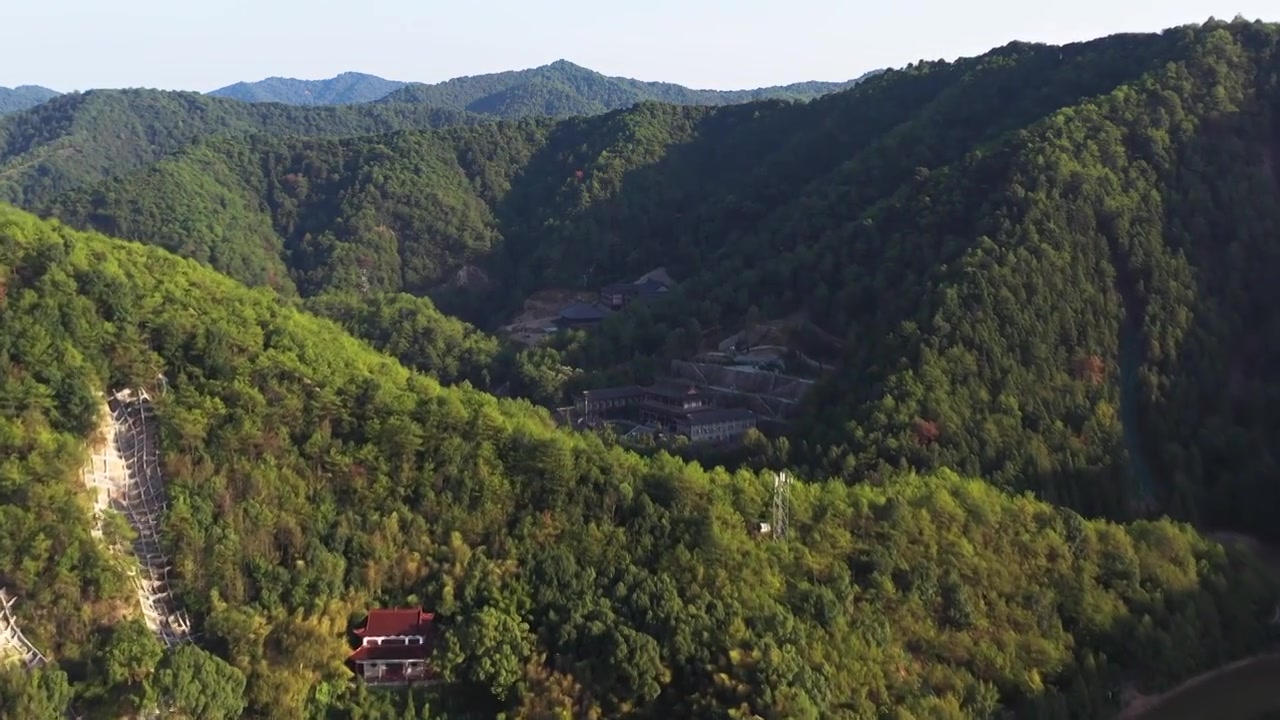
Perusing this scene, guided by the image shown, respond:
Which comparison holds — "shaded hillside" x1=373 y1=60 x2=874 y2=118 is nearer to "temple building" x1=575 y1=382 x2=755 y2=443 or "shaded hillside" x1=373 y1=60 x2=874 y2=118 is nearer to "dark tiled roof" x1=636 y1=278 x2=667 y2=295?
"dark tiled roof" x1=636 y1=278 x2=667 y2=295

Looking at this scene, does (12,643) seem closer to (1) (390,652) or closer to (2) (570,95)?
(1) (390,652)

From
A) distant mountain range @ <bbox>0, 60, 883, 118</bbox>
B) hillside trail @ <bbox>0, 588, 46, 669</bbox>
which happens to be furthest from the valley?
distant mountain range @ <bbox>0, 60, 883, 118</bbox>

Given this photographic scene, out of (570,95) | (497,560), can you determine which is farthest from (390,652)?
(570,95)

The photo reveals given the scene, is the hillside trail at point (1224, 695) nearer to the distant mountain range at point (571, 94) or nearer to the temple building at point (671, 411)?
the temple building at point (671, 411)

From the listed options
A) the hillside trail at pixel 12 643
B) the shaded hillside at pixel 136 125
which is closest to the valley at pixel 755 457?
the hillside trail at pixel 12 643

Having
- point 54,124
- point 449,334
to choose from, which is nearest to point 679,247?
point 449,334

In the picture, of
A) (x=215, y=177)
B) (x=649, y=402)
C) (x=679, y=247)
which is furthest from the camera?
(x=215, y=177)

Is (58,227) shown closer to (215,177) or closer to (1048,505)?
(1048,505)
